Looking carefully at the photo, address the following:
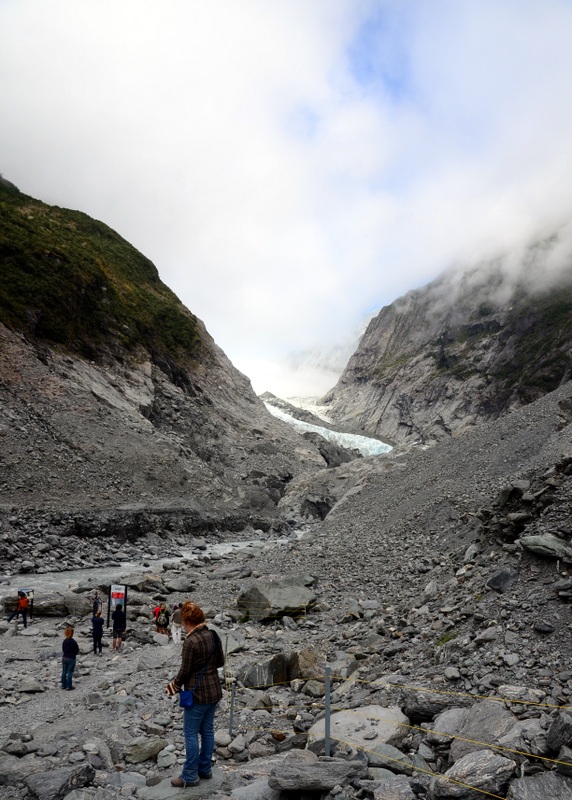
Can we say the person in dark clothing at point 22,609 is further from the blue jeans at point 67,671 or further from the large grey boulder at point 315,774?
the large grey boulder at point 315,774

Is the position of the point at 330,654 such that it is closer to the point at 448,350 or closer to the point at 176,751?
the point at 176,751

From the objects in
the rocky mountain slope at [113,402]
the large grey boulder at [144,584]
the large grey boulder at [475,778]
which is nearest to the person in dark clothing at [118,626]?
the large grey boulder at [144,584]

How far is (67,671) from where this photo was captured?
32.2 ft

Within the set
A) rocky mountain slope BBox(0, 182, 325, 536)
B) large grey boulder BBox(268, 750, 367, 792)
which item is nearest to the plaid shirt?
large grey boulder BBox(268, 750, 367, 792)

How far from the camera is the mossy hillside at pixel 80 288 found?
46.4 m

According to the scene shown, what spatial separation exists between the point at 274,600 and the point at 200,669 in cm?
936

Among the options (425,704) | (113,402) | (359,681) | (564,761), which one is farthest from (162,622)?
(113,402)

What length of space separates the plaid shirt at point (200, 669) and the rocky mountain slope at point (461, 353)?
3619 inches

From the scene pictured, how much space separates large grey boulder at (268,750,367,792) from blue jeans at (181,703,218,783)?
2.87ft

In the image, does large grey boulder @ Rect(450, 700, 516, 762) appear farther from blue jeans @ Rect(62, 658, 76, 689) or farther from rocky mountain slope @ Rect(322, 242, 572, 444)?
rocky mountain slope @ Rect(322, 242, 572, 444)

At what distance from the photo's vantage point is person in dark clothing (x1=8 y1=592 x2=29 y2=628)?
14453 millimetres

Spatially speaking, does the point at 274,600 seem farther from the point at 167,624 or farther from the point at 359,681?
the point at 359,681

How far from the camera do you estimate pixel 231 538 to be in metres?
37.6

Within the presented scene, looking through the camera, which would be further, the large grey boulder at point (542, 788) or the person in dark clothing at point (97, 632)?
the person in dark clothing at point (97, 632)
